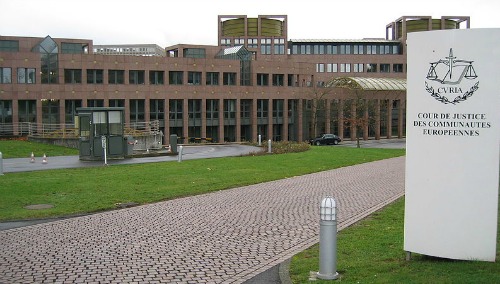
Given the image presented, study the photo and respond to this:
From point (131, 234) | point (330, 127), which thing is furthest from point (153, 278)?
point (330, 127)

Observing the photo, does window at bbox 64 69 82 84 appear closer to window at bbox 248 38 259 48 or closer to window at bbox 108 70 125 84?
window at bbox 108 70 125 84

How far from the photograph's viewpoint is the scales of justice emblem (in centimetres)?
813

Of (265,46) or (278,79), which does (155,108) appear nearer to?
(278,79)

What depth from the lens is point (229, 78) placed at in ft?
224

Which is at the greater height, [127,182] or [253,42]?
[253,42]

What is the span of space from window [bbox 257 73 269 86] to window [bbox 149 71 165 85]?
43.3 feet

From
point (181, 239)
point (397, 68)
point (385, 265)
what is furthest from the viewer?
point (397, 68)

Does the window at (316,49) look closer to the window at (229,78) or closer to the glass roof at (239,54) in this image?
the glass roof at (239,54)

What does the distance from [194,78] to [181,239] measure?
55.0m

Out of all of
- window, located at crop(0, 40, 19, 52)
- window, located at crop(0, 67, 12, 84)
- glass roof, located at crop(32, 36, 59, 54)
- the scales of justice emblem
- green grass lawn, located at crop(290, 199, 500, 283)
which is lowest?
green grass lawn, located at crop(290, 199, 500, 283)

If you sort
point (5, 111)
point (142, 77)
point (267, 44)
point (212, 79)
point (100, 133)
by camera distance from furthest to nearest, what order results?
1. point (267, 44)
2. point (212, 79)
3. point (142, 77)
4. point (5, 111)
5. point (100, 133)

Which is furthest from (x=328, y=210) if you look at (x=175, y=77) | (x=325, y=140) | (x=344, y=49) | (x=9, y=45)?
(x=344, y=49)

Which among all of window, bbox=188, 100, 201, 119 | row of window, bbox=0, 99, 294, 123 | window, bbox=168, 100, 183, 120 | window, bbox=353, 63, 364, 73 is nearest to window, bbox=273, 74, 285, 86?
row of window, bbox=0, 99, 294, 123

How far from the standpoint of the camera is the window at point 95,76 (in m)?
58.4
